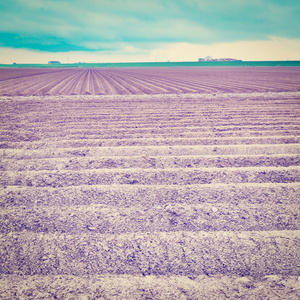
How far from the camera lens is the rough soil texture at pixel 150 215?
245 centimetres

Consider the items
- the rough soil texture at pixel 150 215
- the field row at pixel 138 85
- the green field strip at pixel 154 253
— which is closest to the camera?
the rough soil texture at pixel 150 215

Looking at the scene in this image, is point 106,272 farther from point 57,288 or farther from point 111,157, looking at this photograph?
point 111,157

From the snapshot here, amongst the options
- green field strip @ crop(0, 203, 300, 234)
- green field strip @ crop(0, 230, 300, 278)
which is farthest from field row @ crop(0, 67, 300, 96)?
green field strip @ crop(0, 230, 300, 278)

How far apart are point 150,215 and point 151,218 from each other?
0.07 metres

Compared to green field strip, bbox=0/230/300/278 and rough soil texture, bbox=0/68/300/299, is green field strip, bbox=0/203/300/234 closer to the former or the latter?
rough soil texture, bbox=0/68/300/299

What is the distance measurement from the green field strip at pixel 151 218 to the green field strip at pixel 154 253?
120 millimetres

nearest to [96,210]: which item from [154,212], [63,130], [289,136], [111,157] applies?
[154,212]

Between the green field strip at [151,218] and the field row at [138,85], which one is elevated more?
the field row at [138,85]

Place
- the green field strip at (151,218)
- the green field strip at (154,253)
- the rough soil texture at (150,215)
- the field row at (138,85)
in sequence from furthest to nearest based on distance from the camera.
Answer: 1. the field row at (138,85)
2. the green field strip at (151,218)
3. the green field strip at (154,253)
4. the rough soil texture at (150,215)

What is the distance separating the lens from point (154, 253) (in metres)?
2.78

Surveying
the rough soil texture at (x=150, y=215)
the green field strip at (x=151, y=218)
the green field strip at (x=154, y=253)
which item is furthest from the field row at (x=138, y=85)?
the green field strip at (x=154, y=253)

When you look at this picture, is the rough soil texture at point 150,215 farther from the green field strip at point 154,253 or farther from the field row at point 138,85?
the field row at point 138,85

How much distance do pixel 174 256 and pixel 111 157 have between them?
320cm

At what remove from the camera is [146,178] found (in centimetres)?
454
